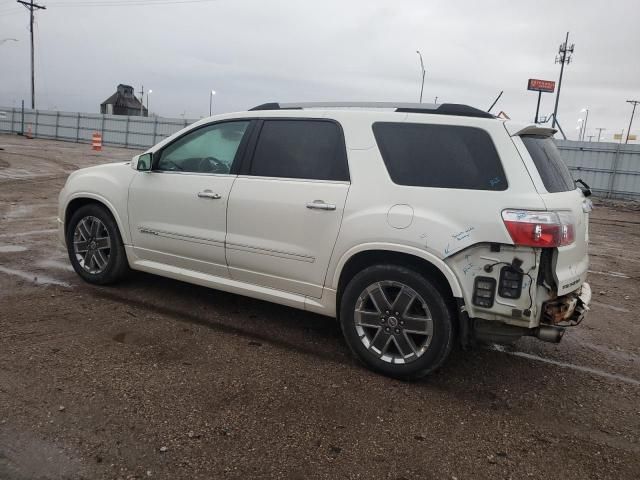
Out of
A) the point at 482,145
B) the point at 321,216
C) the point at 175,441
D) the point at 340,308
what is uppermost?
the point at 482,145

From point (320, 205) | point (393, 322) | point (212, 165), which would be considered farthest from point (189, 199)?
point (393, 322)

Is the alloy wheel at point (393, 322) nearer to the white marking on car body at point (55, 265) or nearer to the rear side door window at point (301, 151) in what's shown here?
the rear side door window at point (301, 151)

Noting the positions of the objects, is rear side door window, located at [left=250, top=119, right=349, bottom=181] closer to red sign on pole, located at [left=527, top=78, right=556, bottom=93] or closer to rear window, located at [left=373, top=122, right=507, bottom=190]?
rear window, located at [left=373, top=122, right=507, bottom=190]

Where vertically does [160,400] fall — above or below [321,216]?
below

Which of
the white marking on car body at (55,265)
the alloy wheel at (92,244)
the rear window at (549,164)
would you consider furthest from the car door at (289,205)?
the white marking on car body at (55,265)

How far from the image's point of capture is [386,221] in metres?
3.42

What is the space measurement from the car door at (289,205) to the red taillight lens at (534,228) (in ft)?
3.75

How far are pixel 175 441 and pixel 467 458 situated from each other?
5.09 ft

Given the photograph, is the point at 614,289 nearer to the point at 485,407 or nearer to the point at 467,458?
the point at 485,407

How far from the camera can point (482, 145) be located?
3.31 m

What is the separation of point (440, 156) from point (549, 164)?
738mm

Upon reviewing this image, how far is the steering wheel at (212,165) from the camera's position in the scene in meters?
4.28

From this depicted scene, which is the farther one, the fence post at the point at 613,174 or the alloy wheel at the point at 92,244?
the fence post at the point at 613,174

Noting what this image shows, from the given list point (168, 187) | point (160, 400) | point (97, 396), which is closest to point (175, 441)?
point (160, 400)
